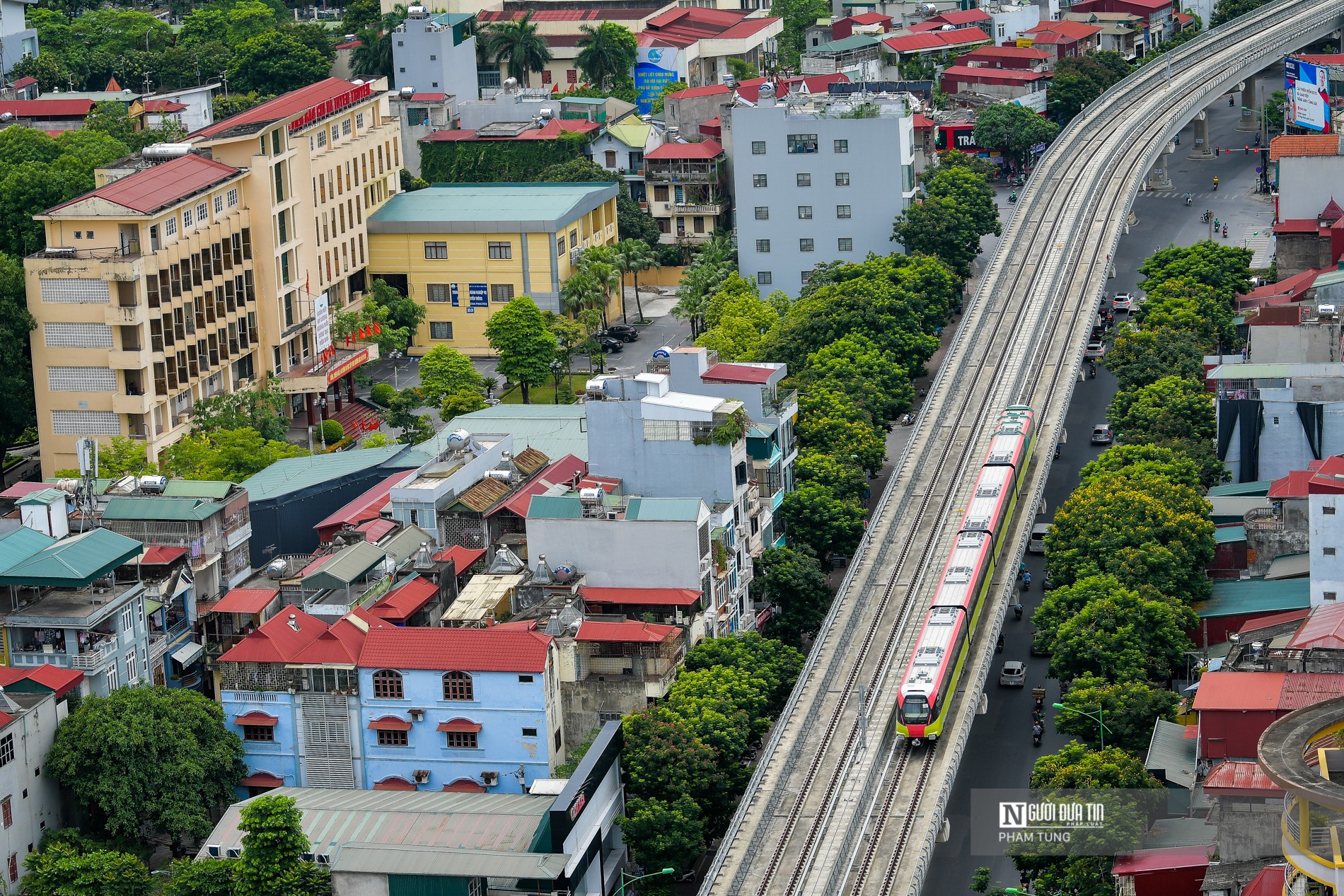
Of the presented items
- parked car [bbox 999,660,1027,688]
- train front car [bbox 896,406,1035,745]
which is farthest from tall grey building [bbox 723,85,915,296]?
parked car [bbox 999,660,1027,688]

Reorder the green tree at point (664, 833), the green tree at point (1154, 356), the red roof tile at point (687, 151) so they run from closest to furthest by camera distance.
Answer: the green tree at point (664, 833), the green tree at point (1154, 356), the red roof tile at point (687, 151)

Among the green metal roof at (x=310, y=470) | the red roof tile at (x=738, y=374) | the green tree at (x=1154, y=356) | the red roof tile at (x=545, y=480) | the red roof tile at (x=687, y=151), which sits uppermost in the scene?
the red roof tile at (x=687, y=151)

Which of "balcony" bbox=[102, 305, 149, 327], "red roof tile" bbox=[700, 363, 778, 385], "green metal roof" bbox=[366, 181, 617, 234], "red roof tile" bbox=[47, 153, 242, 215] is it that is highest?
"red roof tile" bbox=[47, 153, 242, 215]

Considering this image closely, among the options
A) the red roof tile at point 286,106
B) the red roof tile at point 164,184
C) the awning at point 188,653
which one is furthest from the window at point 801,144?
the awning at point 188,653

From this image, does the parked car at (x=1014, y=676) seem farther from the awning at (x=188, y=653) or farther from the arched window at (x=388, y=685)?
the awning at (x=188, y=653)

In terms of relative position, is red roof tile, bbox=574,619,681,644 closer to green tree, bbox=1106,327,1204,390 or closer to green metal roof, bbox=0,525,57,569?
green metal roof, bbox=0,525,57,569
